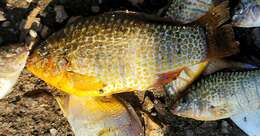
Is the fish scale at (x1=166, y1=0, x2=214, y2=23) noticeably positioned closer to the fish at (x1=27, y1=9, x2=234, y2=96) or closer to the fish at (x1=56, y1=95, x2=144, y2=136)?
the fish at (x1=27, y1=9, x2=234, y2=96)

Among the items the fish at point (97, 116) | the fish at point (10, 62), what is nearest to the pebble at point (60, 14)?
the fish at point (10, 62)

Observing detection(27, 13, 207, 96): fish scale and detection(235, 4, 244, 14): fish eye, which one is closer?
detection(27, 13, 207, 96): fish scale

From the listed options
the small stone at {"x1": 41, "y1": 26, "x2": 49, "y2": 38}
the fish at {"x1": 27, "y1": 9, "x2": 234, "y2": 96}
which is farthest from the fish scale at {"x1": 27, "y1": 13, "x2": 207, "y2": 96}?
the small stone at {"x1": 41, "y1": 26, "x2": 49, "y2": 38}

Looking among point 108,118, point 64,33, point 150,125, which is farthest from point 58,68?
point 150,125

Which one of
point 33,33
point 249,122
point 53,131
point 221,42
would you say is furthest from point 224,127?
point 33,33

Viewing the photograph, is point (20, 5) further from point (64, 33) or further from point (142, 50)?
point (142, 50)

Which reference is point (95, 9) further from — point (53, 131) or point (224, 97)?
point (224, 97)

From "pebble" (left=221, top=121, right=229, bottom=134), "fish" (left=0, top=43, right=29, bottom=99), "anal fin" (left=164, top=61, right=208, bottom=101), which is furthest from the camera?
"pebble" (left=221, top=121, right=229, bottom=134)

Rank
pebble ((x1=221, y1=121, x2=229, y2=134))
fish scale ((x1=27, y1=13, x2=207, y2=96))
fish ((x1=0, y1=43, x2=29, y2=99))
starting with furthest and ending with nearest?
pebble ((x1=221, y1=121, x2=229, y2=134))
fish ((x1=0, y1=43, x2=29, y2=99))
fish scale ((x1=27, y1=13, x2=207, y2=96))

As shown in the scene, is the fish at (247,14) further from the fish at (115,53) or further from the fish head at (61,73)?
the fish head at (61,73)

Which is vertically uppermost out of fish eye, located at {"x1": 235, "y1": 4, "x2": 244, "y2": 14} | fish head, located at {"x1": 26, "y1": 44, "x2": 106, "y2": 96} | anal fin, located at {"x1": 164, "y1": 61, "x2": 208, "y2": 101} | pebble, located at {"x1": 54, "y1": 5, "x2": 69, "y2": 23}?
fish eye, located at {"x1": 235, "y1": 4, "x2": 244, "y2": 14}
